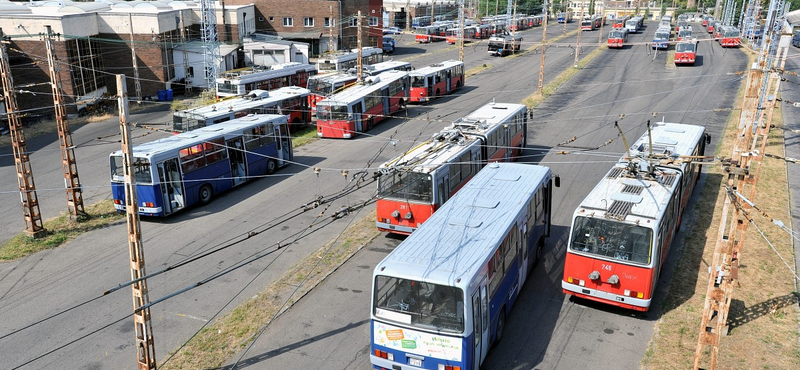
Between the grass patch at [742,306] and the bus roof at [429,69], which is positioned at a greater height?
the bus roof at [429,69]

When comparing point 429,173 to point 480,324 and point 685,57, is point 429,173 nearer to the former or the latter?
point 480,324

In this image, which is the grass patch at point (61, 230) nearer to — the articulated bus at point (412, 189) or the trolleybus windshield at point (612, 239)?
the articulated bus at point (412, 189)

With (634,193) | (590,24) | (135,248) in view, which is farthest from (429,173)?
(590,24)

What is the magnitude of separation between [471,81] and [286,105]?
23.4 m

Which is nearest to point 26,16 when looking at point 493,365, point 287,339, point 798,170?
point 287,339

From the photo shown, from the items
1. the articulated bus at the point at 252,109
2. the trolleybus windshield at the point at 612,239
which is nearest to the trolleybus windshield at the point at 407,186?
the trolleybus windshield at the point at 612,239

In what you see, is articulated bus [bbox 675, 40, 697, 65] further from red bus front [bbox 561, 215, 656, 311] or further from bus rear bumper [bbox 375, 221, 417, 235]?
red bus front [bbox 561, 215, 656, 311]

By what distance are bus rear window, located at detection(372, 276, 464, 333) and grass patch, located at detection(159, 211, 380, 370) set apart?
4.17 metres

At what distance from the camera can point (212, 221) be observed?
73.3ft

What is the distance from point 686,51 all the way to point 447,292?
56.3 meters

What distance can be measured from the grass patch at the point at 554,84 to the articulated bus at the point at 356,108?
33.9ft

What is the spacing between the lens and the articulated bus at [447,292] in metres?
11.5

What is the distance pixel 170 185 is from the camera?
22531 mm

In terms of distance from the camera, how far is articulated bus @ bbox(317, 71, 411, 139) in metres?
34.6
